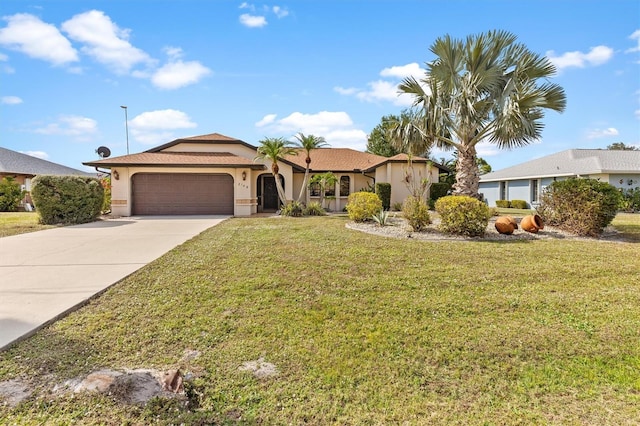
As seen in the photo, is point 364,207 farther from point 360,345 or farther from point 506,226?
point 360,345

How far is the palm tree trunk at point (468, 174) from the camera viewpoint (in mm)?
13180

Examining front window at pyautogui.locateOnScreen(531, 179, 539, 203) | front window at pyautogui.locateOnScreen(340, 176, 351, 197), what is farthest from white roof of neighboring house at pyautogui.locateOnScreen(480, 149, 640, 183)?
front window at pyautogui.locateOnScreen(340, 176, 351, 197)

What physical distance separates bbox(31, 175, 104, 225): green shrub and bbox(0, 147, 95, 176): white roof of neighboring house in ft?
46.0

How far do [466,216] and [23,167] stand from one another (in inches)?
1255

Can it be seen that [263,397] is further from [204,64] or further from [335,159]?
[335,159]

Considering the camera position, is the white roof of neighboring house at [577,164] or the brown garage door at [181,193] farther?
the white roof of neighboring house at [577,164]

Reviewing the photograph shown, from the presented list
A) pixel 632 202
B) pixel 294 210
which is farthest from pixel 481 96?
pixel 632 202

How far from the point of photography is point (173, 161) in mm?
16797

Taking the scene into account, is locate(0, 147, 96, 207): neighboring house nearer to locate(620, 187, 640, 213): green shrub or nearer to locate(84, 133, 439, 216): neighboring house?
locate(84, 133, 439, 216): neighboring house

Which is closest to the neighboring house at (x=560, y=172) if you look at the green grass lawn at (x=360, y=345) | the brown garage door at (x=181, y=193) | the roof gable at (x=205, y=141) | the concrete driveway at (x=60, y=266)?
the green grass lawn at (x=360, y=345)

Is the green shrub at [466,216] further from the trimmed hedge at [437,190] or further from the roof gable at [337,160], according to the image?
the trimmed hedge at [437,190]

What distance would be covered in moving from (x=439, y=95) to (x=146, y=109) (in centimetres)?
2295

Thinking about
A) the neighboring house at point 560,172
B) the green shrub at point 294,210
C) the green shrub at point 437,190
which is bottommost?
the green shrub at point 294,210

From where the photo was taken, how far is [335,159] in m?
22.7
